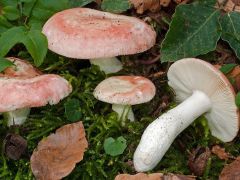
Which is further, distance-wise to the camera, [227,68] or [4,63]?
[227,68]

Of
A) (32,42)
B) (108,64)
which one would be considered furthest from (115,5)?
(32,42)

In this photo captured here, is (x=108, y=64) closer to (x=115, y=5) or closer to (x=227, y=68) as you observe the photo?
(x=115, y=5)

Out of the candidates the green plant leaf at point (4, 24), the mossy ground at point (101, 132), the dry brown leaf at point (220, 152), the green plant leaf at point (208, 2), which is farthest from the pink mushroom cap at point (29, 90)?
the green plant leaf at point (208, 2)

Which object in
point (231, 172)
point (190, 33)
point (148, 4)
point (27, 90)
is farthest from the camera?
point (148, 4)

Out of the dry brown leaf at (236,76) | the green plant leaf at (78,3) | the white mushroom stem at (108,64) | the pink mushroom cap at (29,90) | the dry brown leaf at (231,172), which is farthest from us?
the green plant leaf at (78,3)

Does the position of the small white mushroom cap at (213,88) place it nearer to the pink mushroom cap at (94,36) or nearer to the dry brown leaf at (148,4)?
the pink mushroom cap at (94,36)

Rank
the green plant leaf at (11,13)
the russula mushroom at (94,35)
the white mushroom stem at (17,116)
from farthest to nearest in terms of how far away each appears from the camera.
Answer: the green plant leaf at (11,13)
the white mushroom stem at (17,116)
the russula mushroom at (94,35)

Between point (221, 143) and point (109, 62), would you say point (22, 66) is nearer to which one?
point (109, 62)
